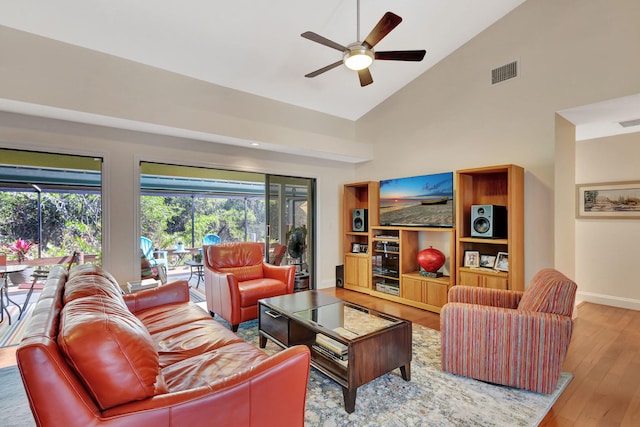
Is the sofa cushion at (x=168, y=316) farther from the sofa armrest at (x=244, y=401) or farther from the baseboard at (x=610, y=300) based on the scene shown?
the baseboard at (x=610, y=300)

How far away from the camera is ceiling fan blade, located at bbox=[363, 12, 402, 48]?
8.20ft

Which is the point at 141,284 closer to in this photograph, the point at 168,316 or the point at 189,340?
the point at 168,316

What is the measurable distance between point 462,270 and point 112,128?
15.0ft

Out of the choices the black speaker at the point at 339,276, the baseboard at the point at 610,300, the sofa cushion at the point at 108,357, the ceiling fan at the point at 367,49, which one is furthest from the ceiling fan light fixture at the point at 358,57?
the baseboard at the point at 610,300

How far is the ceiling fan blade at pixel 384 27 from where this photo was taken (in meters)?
2.50

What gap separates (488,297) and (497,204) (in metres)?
1.69

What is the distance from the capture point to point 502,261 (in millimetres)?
3777

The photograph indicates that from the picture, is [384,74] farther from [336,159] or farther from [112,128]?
[112,128]

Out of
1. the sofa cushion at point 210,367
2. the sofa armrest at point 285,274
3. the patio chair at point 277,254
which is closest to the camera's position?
the sofa cushion at point 210,367

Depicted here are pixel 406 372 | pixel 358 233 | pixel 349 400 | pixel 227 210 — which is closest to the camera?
pixel 349 400

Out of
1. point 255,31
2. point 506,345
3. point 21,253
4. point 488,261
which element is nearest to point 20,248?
point 21,253

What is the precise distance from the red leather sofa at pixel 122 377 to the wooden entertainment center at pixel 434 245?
305cm

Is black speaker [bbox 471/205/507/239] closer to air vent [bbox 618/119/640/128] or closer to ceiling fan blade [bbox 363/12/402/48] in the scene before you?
air vent [bbox 618/119/640/128]

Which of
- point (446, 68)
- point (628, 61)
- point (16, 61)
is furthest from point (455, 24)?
point (16, 61)
